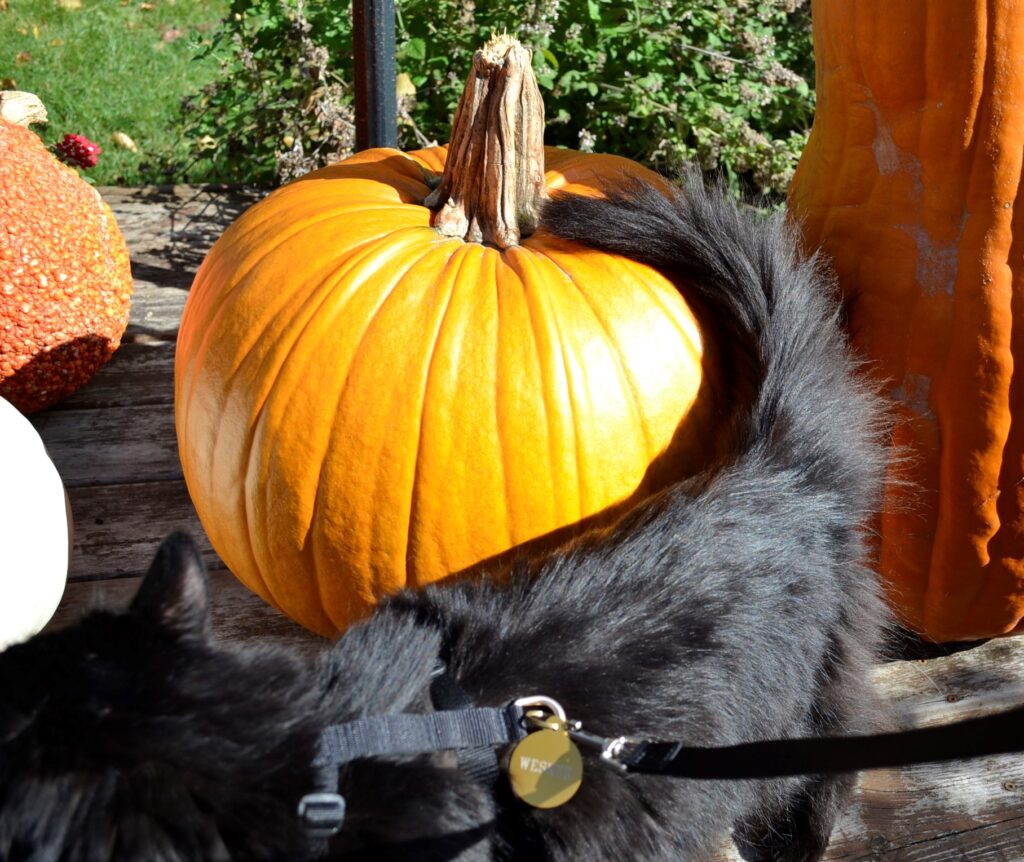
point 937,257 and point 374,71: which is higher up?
point 374,71

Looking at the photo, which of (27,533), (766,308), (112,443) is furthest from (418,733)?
(112,443)

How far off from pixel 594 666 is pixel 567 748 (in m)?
0.14

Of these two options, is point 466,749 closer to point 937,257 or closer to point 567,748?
point 567,748

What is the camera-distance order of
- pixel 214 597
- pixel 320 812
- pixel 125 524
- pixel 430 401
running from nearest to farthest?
pixel 320 812, pixel 430 401, pixel 214 597, pixel 125 524

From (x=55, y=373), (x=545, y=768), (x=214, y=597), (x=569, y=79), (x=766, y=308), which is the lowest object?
(x=214, y=597)

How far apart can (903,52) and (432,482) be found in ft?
3.43

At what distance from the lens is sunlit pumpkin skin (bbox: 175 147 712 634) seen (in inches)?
64.3

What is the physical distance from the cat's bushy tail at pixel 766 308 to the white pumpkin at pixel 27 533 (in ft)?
3.48

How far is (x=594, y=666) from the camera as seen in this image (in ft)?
4.00

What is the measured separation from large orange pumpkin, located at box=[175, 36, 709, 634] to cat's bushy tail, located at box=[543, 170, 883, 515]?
58 millimetres

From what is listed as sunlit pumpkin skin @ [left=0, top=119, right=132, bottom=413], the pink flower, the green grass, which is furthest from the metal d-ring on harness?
the green grass

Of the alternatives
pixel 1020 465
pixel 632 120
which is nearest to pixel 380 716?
pixel 1020 465

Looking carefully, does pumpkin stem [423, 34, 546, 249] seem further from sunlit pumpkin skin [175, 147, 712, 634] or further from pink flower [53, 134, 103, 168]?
pink flower [53, 134, 103, 168]

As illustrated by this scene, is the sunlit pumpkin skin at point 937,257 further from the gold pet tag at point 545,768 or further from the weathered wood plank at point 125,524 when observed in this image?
the weathered wood plank at point 125,524
